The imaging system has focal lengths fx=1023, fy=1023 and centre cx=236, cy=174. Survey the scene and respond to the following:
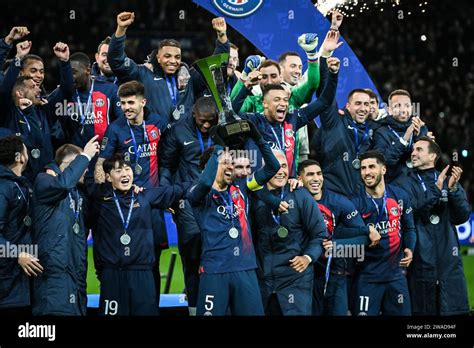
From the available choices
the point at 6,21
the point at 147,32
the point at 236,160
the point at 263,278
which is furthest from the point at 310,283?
the point at 6,21

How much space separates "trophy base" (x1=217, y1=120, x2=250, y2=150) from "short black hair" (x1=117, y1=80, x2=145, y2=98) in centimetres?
93

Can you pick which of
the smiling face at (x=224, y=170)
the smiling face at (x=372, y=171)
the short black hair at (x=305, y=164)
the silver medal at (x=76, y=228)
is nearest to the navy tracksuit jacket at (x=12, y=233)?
the silver medal at (x=76, y=228)

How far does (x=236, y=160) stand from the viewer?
7141mm

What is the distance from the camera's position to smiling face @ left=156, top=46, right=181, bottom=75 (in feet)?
26.3

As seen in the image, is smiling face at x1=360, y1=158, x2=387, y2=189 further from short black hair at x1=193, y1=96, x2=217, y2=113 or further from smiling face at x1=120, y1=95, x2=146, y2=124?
smiling face at x1=120, y1=95, x2=146, y2=124

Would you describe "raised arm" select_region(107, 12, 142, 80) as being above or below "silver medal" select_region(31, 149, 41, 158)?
above

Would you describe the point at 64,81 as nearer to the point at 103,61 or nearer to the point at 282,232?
the point at 103,61

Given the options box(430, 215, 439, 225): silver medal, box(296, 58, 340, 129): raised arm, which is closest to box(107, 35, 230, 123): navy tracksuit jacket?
box(296, 58, 340, 129): raised arm

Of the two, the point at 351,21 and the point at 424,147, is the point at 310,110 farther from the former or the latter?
the point at 351,21

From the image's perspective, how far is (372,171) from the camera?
25.5 feet

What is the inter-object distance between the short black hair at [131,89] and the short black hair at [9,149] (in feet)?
2.97

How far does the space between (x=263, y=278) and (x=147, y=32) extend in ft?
15.1

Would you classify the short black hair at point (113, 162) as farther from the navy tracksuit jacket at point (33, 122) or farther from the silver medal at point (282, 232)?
the silver medal at point (282, 232)

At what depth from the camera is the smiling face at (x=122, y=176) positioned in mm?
7234
